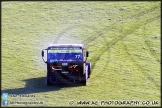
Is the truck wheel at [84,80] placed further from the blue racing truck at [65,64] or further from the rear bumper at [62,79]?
the rear bumper at [62,79]

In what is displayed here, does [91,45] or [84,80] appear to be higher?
[91,45]

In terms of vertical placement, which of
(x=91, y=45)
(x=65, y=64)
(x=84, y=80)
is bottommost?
(x=84, y=80)

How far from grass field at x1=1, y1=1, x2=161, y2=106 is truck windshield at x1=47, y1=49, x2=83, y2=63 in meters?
1.70

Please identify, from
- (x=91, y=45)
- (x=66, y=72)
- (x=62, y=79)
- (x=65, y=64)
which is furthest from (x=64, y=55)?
(x=91, y=45)

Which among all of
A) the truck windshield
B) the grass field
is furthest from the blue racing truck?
the grass field

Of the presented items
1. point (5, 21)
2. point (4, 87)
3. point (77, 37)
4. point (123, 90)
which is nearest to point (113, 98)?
point (123, 90)

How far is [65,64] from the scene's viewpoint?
78.9 feet

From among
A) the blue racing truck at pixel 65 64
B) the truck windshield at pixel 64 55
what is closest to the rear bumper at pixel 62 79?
the blue racing truck at pixel 65 64

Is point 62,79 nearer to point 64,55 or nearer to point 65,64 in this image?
point 65,64

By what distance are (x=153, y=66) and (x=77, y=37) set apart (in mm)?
8299

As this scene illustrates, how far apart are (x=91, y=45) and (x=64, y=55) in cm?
941

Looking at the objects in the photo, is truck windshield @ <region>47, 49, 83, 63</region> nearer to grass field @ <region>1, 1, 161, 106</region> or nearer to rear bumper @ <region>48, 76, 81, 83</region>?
rear bumper @ <region>48, 76, 81, 83</region>

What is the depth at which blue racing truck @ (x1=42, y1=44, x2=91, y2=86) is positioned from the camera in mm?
24125

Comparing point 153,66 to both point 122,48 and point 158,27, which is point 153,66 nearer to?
point 122,48
